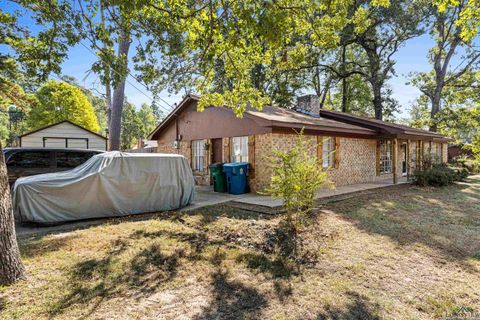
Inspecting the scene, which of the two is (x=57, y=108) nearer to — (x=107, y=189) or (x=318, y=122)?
(x=107, y=189)

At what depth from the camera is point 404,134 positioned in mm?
12836

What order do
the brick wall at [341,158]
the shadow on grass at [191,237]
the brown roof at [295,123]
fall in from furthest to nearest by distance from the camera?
1. the brick wall at [341,158]
2. the brown roof at [295,123]
3. the shadow on grass at [191,237]

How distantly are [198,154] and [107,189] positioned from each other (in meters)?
7.16

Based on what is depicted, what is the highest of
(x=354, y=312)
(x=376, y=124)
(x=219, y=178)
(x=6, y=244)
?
(x=376, y=124)

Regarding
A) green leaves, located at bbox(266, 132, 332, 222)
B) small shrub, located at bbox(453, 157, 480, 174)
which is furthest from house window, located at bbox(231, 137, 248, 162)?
small shrub, located at bbox(453, 157, 480, 174)

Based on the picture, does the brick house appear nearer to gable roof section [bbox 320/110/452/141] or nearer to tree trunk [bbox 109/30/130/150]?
gable roof section [bbox 320/110/452/141]

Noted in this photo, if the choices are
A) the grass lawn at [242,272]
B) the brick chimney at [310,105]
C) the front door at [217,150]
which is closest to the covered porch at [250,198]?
the grass lawn at [242,272]

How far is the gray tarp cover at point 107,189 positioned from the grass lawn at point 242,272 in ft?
2.46

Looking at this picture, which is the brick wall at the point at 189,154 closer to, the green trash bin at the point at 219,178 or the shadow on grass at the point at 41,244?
the green trash bin at the point at 219,178

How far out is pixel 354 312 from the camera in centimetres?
281

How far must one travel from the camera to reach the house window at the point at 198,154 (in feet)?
43.7

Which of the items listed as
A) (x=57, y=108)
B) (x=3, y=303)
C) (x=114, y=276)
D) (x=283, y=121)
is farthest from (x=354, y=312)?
(x=57, y=108)

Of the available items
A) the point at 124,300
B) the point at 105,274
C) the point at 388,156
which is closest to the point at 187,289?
the point at 124,300

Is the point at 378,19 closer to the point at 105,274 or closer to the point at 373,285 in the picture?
the point at 373,285
